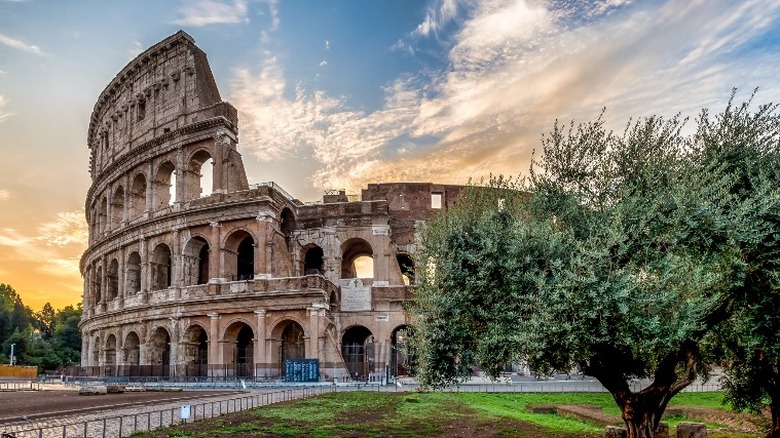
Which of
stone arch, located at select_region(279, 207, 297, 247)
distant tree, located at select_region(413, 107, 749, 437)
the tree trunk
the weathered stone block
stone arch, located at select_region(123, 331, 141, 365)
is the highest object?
stone arch, located at select_region(279, 207, 297, 247)

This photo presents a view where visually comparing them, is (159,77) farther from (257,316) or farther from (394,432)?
(394,432)

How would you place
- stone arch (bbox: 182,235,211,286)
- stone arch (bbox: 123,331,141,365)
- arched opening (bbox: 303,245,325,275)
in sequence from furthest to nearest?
arched opening (bbox: 303,245,325,275) < stone arch (bbox: 123,331,141,365) < stone arch (bbox: 182,235,211,286)

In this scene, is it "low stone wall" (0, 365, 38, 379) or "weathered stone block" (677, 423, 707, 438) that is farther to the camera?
"low stone wall" (0, 365, 38, 379)

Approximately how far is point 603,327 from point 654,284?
43.6 inches

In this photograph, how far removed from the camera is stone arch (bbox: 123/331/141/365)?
3994cm

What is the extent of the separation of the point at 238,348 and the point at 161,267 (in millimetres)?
7130

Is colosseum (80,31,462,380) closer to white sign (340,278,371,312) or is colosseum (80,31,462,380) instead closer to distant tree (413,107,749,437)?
white sign (340,278,371,312)

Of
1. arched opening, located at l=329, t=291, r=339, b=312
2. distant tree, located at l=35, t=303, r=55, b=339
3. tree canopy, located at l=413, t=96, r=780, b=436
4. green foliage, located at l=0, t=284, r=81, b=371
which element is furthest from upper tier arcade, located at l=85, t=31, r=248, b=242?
distant tree, located at l=35, t=303, r=55, b=339

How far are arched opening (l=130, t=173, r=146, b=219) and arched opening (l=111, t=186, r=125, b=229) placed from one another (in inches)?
85.1

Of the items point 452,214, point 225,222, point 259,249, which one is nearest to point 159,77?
point 225,222

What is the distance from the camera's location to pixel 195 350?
37281 mm

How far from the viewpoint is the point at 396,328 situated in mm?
39000

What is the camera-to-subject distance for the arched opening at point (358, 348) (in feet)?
117

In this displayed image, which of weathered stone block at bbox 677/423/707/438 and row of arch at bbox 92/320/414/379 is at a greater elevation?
row of arch at bbox 92/320/414/379
